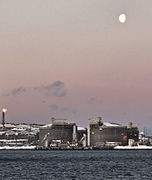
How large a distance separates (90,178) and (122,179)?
6.30 m

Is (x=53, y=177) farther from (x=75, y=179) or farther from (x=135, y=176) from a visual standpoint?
(x=135, y=176)

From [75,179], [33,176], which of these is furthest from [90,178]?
[33,176]

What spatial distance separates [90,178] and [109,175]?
5893 mm

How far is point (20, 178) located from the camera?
90.0 meters

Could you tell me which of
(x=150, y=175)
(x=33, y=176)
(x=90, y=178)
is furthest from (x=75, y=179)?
(x=150, y=175)

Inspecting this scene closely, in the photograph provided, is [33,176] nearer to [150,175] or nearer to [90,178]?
[90,178]

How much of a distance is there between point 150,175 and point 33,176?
2107 centimetres

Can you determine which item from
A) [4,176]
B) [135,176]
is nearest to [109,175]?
[135,176]

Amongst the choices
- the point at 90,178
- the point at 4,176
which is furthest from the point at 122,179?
the point at 4,176

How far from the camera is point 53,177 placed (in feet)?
297

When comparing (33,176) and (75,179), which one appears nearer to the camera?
(75,179)

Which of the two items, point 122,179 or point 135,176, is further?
point 135,176

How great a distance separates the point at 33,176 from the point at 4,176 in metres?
5.21

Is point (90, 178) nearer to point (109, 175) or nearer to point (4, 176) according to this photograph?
point (109, 175)
